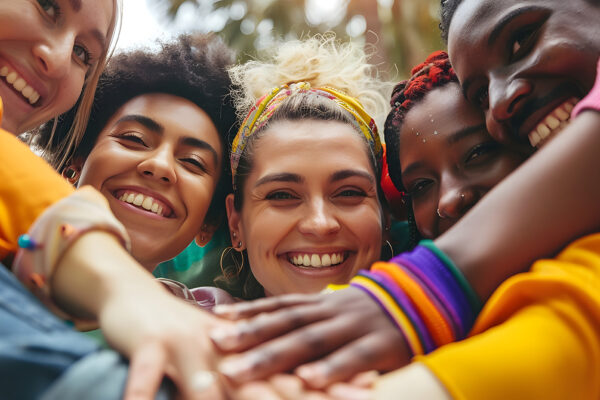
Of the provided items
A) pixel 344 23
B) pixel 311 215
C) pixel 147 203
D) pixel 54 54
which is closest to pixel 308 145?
pixel 311 215

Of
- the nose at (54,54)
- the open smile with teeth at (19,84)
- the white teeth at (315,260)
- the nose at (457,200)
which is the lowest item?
the white teeth at (315,260)

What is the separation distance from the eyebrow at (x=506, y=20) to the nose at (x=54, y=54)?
4.20ft

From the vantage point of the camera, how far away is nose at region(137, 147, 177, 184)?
1.71 meters

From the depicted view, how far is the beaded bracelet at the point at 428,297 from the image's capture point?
821 millimetres

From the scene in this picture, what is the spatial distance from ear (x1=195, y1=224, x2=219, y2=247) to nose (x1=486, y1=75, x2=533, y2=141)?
1336 millimetres

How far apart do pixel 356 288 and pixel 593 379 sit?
409 mm

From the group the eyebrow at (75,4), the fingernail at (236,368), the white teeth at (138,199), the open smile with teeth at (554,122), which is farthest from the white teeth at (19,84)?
the open smile with teeth at (554,122)

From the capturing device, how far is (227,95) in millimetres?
2182

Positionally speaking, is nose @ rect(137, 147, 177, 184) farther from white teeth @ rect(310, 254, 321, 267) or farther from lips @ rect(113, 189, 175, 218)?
white teeth @ rect(310, 254, 321, 267)

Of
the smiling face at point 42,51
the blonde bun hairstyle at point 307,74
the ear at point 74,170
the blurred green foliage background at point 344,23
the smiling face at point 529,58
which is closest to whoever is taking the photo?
the smiling face at point 529,58

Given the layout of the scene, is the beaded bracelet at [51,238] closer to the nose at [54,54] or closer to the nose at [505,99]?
the nose at [54,54]

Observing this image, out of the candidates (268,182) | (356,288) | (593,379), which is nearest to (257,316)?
(356,288)

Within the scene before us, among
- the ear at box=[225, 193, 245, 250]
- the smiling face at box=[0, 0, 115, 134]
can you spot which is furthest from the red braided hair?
the smiling face at box=[0, 0, 115, 134]

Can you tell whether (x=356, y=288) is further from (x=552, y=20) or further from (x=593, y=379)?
(x=552, y=20)
